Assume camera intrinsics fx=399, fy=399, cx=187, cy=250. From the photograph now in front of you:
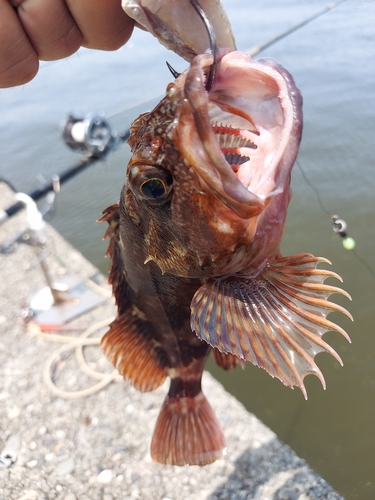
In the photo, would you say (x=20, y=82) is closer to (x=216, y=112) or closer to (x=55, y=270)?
(x=216, y=112)

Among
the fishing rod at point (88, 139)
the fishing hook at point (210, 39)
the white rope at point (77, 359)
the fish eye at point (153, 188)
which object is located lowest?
the white rope at point (77, 359)

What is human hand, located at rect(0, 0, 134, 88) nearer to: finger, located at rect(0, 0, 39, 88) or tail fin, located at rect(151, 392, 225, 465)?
finger, located at rect(0, 0, 39, 88)

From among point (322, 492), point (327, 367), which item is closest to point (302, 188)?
point (327, 367)

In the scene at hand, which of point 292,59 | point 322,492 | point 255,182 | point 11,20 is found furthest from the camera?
point 292,59

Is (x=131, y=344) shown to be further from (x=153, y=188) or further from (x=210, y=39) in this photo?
(x=210, y=39)

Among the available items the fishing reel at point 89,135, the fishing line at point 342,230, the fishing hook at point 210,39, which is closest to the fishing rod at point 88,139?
the fishing reel at point 89,135

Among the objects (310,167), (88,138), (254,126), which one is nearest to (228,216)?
(254,126)

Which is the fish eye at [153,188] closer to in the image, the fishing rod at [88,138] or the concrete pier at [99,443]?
the concrete pier at [99,443]
